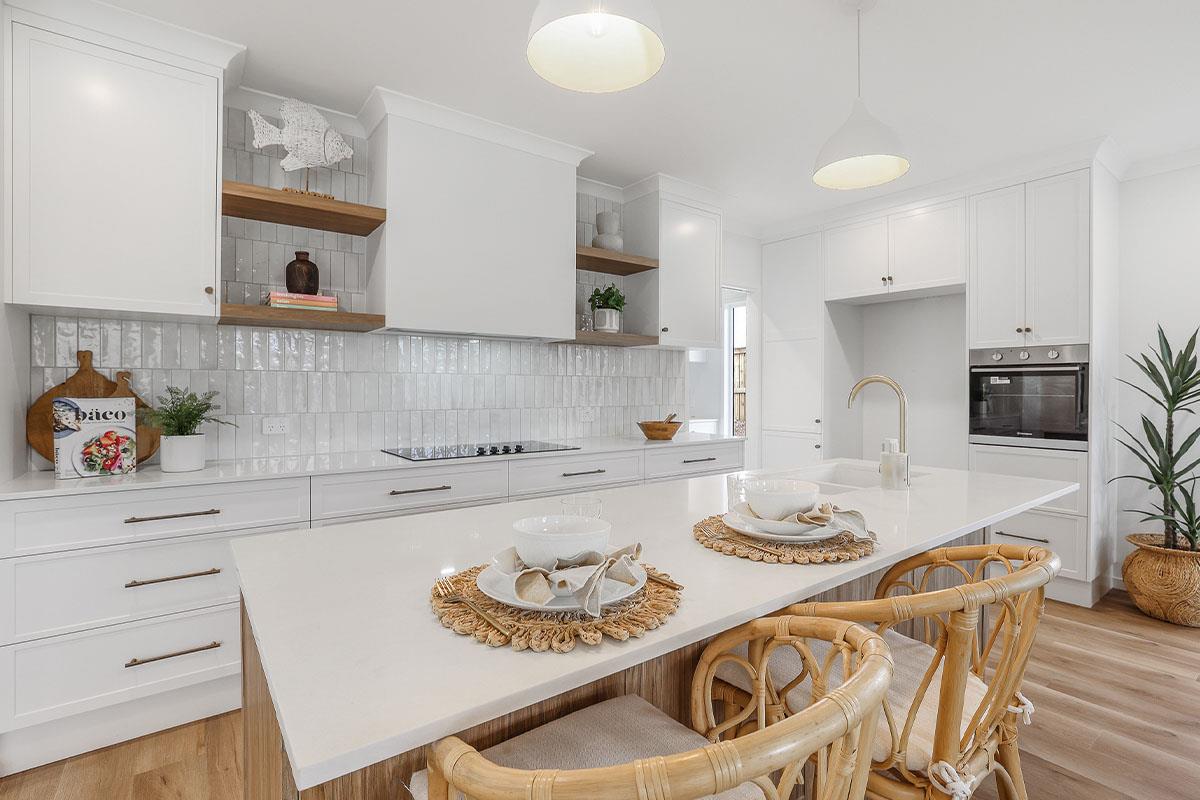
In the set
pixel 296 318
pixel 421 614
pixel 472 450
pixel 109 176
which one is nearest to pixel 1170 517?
pixel 472 450

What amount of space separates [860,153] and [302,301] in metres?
2.24

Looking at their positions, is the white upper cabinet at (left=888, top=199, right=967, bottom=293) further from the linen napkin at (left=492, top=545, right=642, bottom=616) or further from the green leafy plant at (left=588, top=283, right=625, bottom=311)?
the linen napkin at (left=492, top=545, right=642, bottom=616)

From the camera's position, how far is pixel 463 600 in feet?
2.94

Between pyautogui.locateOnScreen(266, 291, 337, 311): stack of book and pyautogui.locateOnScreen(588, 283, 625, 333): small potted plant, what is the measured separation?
1.53 meters

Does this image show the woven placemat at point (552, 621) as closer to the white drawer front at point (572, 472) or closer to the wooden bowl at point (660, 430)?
the white drawer front at point (572, 472)

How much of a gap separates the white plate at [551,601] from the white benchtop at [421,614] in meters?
0.07

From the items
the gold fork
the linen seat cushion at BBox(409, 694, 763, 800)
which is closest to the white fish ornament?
the gold fork

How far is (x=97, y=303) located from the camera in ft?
6.85

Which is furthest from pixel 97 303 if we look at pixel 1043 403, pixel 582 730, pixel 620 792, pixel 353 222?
pixel 1043 403

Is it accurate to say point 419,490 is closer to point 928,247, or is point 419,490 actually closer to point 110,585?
point 110,585

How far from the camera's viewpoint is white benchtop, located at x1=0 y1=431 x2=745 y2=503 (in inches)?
75.2

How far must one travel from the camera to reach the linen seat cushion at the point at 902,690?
40.0 inches

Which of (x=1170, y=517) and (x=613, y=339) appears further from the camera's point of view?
Answer: (x=613, y=339)

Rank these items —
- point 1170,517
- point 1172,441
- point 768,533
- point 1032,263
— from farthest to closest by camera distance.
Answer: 1. point 1032,263
2. point 1172,441
3. point 1170,517
4. point 768,533
